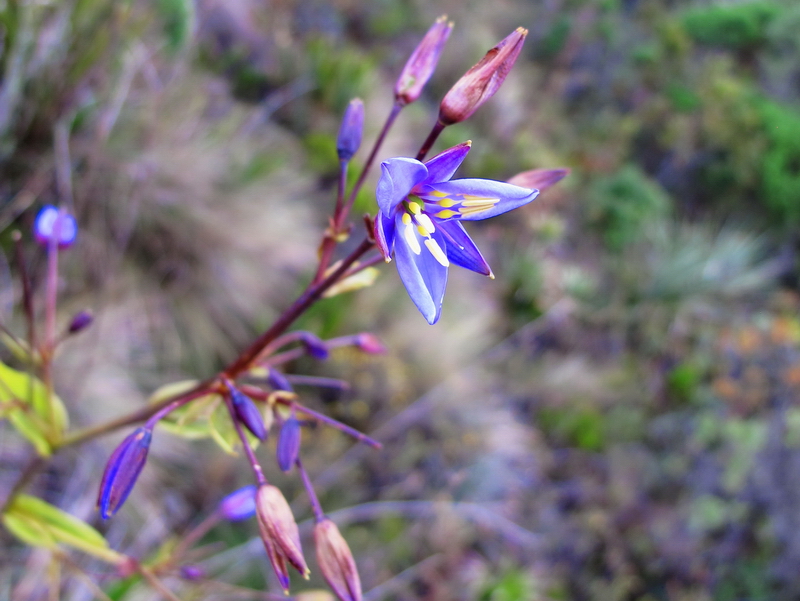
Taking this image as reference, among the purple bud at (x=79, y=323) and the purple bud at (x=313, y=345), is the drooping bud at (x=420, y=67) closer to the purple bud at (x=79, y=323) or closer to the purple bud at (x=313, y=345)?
the purple bud at (x=313, y=345)

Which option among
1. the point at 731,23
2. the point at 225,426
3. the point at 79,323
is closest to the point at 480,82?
the point at 225,426

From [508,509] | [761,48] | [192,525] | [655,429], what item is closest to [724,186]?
[761,48]

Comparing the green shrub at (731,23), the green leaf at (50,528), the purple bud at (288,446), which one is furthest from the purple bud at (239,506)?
the green shrub at (731,23)

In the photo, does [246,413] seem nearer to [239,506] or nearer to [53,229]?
[239,506]

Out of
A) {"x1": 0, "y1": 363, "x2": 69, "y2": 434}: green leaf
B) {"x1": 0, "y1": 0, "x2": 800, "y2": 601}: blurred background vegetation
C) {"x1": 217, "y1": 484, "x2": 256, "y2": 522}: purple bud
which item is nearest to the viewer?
{"x1": 0, "y1": 363, "x2": 69, "y2": 434}: green leaf

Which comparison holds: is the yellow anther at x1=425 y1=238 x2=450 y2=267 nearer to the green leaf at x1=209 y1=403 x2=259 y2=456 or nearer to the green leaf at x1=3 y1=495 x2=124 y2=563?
the green leaf at x1=209 y1=403 x2=259 y2=456

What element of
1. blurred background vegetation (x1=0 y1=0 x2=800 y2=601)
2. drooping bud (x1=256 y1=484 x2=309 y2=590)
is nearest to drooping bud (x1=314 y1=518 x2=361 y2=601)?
drooping bud (x1=256 y1=484 x2=309 y2=590)
